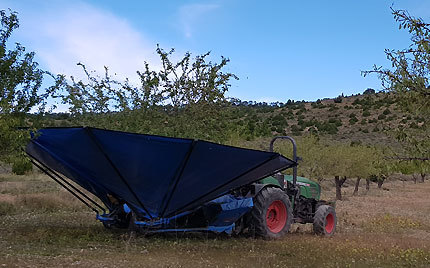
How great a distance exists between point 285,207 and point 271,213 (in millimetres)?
346

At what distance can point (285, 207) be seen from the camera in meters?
10.5

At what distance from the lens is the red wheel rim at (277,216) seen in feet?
34.4

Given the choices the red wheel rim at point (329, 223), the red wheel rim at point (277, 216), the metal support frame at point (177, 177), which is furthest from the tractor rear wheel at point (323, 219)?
the metal support frame at point (177, 177)

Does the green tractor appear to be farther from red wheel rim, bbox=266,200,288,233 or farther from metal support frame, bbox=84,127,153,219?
metal support frame, bbox=84,127,153,219

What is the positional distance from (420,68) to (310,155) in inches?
897

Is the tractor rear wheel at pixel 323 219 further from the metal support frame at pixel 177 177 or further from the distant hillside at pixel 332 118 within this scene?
the distant hillside at pixel 332 118

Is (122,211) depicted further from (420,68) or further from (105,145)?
(420,68)

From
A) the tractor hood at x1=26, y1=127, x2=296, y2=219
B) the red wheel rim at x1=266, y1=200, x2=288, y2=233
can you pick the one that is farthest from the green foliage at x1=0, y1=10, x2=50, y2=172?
the red wheel rim at x1=266, y1=200, x2=288, y2=233

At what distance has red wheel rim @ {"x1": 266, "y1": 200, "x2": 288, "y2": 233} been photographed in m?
10.5

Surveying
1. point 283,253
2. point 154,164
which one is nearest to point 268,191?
point 283,253

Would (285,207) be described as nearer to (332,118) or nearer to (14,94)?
(14,94)

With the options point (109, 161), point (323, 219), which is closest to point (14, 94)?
point (109, 161)

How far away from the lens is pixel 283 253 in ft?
27.9

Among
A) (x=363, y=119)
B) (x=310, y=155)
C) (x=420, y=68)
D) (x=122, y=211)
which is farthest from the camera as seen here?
(x=363, y=119)
